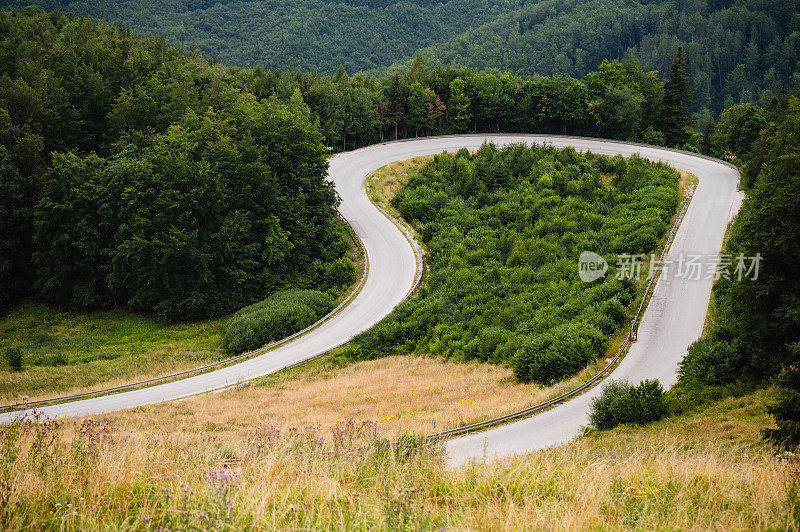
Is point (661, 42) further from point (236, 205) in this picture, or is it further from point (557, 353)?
point (557, 353)

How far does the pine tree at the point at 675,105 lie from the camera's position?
57.1 meters

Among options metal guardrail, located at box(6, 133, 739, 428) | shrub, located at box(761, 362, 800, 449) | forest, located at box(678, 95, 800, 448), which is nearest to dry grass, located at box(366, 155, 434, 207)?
metal guardrail, located at box(6, 133, 739, 428)

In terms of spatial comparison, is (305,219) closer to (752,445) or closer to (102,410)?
(102,410)

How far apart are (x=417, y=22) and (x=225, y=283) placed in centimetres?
17564

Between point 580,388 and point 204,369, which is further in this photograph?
point 204,369

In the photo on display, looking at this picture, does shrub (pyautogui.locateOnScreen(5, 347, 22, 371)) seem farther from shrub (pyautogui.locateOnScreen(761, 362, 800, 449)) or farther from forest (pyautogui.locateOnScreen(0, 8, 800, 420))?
shrub (pyautogui.locateOnScreen(761, 362, 800, 449))

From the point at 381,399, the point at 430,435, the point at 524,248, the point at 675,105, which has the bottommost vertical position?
the point at 381,399

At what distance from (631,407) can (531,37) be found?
15381 cm

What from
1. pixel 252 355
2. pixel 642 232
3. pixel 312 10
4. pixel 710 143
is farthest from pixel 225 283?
pixel 312 10

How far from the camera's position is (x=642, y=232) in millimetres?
32250

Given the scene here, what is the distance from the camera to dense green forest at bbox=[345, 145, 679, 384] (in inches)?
952

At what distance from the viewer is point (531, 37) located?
151m

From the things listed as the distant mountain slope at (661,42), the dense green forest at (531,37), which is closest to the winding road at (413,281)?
the dense green forest at (531,37)

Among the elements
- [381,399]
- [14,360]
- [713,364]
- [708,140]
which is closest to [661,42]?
[708,140]
